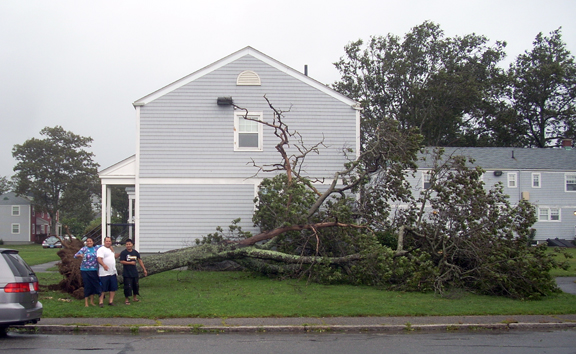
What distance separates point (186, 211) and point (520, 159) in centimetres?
2553

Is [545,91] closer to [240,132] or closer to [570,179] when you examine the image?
[570,179]

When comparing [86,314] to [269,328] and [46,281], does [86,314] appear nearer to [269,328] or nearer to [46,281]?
[269,328]

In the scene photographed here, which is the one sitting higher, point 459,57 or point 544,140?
point 459,57

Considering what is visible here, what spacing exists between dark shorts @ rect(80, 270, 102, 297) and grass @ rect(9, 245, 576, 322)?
372mm

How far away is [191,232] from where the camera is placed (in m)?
16.9

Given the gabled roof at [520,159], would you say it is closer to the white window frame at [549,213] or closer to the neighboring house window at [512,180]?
the neighboring house window at [512,180]

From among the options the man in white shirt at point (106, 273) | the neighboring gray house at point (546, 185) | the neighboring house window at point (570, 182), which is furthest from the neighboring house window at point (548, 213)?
the man in white shirt at point (106, 273)

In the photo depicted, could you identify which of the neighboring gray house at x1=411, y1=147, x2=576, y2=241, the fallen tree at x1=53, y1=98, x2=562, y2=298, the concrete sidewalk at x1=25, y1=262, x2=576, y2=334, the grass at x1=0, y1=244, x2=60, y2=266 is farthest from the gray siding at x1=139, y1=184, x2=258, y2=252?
the neighboring gray house at x1=411, y1=147, x2=576, y2=241

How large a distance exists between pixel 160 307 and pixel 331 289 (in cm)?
439

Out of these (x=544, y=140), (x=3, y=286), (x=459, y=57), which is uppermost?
(x=459, y=57)

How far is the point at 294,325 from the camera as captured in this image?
28.9 feet

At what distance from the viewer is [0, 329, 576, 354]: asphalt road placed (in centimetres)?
734

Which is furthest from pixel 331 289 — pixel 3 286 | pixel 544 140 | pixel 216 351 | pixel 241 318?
pixel 544 140

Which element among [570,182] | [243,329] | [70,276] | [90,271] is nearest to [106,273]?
[90,271]
